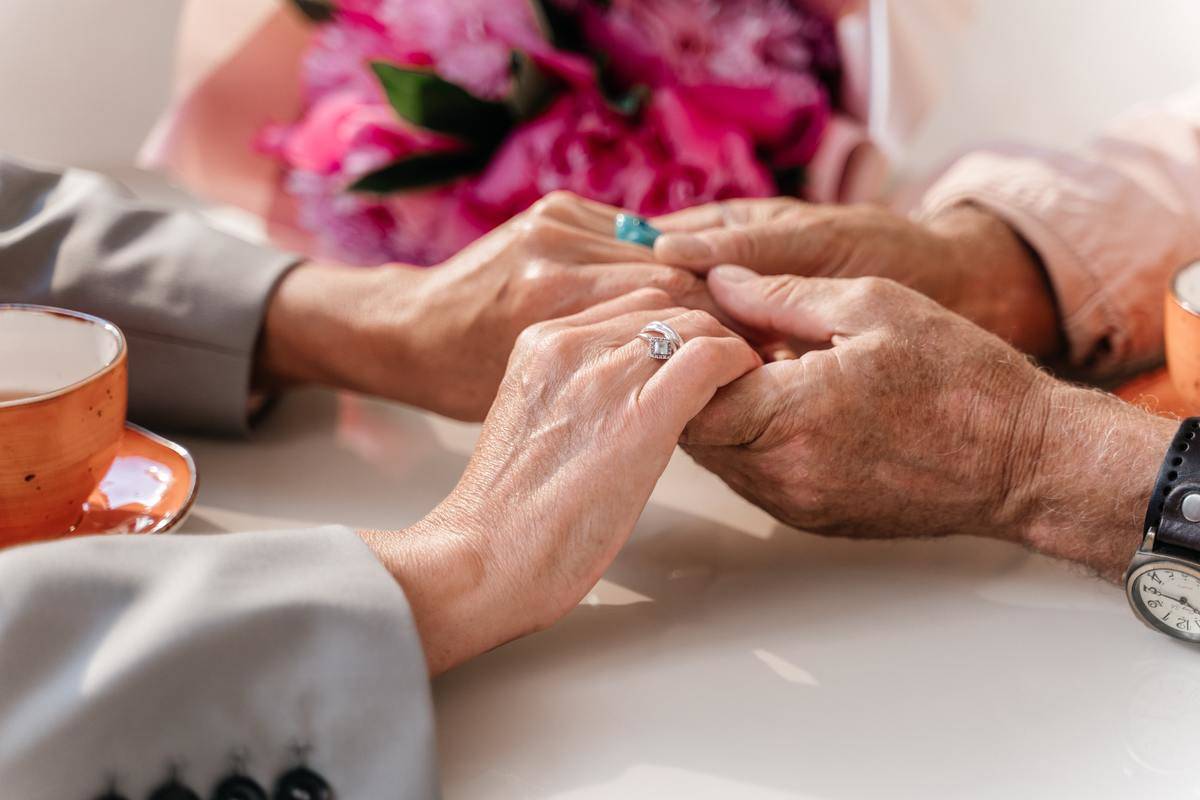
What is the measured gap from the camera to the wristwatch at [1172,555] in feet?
2.16

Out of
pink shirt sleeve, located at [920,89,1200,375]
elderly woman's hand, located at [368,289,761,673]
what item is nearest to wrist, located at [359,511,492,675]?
elderly woman's hand, located at [368,289,761,673]

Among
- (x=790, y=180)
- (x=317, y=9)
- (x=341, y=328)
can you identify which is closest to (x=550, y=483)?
(x=341, y=328)

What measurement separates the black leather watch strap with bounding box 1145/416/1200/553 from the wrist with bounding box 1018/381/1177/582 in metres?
0.02

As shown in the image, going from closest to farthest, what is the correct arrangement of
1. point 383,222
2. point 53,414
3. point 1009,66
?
point 53,414
point 383,222
point 1009,66

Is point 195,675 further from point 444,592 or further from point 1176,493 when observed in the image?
point 1176,493

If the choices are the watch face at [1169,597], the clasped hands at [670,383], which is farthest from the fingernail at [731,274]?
the watch face at [1169,597]

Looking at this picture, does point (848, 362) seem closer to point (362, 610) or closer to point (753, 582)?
point (753, 582)

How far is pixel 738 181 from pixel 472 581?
0.55 meters

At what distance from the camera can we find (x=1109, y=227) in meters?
0.98

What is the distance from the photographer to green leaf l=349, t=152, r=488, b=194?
1049 mm

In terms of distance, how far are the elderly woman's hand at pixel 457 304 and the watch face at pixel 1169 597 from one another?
1.13 feet

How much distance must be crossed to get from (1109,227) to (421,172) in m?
0.59

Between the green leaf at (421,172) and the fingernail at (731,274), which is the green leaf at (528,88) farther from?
the fingernail at (731,274)

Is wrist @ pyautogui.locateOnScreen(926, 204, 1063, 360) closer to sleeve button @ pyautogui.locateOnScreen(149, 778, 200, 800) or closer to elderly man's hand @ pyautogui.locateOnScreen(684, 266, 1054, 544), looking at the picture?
elderly man's hand @ pyautogui.locateOnScreen(684, 266, 1054, 544)
